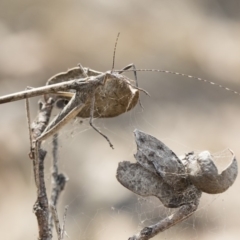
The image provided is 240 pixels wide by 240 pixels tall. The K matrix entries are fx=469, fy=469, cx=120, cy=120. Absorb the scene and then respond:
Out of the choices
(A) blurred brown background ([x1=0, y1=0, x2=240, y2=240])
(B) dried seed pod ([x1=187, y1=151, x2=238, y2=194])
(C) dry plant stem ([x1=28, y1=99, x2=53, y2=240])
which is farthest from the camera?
(A) blurred brown background ([x1=0, y1=0, x2=240, y2=240])

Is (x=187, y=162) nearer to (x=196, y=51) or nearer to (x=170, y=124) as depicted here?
(x=170, y=124)

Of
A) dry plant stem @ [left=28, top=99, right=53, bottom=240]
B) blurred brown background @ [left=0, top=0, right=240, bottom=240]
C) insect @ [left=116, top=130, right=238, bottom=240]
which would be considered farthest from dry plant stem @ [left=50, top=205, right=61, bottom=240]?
blurred brown background @ [left=0, top=0, right=240, bottom=240]

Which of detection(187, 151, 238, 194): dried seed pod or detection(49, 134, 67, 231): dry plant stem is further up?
detection(187, 151, 238, 194): dried seed pod

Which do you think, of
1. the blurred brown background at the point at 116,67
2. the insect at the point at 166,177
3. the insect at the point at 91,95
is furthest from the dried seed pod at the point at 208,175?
the blurred brown background at the point at 116,67

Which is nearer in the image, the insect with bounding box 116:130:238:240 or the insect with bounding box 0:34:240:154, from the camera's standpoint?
the insect with bounding box 116:130:238:240

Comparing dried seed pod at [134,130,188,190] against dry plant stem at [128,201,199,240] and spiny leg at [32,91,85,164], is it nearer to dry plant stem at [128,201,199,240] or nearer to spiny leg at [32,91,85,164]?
dry plant stem at [128,201,199,240]

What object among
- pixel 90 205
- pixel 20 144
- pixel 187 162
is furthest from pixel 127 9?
pixel 187 162

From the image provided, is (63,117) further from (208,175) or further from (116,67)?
(116,67)
